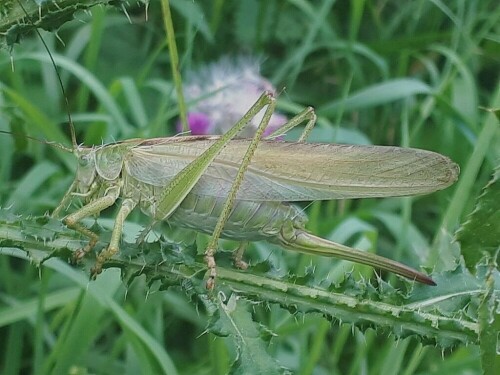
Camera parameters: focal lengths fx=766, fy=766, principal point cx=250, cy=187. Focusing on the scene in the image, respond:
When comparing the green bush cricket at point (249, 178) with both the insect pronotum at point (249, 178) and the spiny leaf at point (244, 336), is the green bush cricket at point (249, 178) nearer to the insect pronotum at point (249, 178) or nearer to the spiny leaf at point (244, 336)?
the insect pronotum at point (249, 178)

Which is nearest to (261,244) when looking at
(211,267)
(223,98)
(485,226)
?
(223,98)

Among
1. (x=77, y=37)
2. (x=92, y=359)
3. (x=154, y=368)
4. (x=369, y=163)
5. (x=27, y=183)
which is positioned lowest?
(x=92, y=359)

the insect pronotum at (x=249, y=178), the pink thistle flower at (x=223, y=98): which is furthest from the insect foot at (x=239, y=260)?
the pink thistle flower at (x=223, y=98)

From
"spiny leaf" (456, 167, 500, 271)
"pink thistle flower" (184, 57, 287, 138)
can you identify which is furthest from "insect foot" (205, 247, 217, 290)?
"pink thistle flower" (184, 57, 287, 138)

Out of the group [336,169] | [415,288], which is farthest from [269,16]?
[415,288]

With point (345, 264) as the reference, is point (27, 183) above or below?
above

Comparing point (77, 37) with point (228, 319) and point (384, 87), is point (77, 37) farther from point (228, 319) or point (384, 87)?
point (228, 319)

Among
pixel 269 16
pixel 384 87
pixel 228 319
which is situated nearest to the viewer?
pixel 228 319
